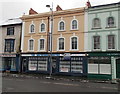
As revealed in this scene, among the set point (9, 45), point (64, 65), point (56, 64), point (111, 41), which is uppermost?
point (111, 41)

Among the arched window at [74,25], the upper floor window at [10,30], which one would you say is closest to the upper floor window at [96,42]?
the arched window at [74,25]

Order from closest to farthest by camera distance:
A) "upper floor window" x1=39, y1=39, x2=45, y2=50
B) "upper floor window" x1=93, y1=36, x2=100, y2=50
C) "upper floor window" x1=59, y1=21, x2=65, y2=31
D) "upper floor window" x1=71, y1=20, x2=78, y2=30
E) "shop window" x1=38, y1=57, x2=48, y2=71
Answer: "upper floor window" x1=93, y1=36, x2=100, y2=50
"upper floor window" x1=71, y1=20, x2=78, y2=30
"upper floor window" x1=59, y1=21, x2=65, y2=31
"shop window" x1=38, y1=57, x2=48, y2=71
"upper floor window" x1=39, y1=39, x2=45, y2=50

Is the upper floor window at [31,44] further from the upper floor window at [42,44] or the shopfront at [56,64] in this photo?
the upper floor window at [42,44]

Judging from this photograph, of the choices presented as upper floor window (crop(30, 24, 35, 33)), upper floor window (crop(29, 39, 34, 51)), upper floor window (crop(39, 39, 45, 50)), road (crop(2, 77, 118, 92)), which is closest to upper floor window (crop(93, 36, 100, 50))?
road (crop(2, 77, 118, 92))

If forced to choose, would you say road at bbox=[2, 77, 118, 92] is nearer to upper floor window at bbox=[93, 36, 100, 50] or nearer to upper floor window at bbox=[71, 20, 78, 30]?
upper floor window at bbox=[93, 36, 100, 50]

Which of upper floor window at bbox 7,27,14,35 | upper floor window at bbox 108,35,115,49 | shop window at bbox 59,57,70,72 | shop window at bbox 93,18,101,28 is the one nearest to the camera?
upper floor window at bbox 108,35,115,49

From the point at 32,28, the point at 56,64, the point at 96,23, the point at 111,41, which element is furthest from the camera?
the point at 32,28

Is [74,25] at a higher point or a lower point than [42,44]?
higher

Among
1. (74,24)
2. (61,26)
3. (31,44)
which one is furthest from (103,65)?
(31,44)

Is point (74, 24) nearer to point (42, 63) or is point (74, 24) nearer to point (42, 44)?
point (42, 44)

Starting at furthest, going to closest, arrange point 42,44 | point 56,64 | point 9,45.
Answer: point 9,45, point 42,44, point 56,64

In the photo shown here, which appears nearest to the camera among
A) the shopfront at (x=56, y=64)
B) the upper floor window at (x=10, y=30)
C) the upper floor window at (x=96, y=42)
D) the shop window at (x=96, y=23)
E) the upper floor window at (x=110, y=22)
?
the upper floor window at (x=110, y=22)

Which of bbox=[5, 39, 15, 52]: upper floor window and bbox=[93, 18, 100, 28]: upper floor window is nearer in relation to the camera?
bbox=[93, 18, 100, 28]: upper floor window

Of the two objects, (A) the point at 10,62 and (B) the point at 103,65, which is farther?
(A) the point at 10,62
